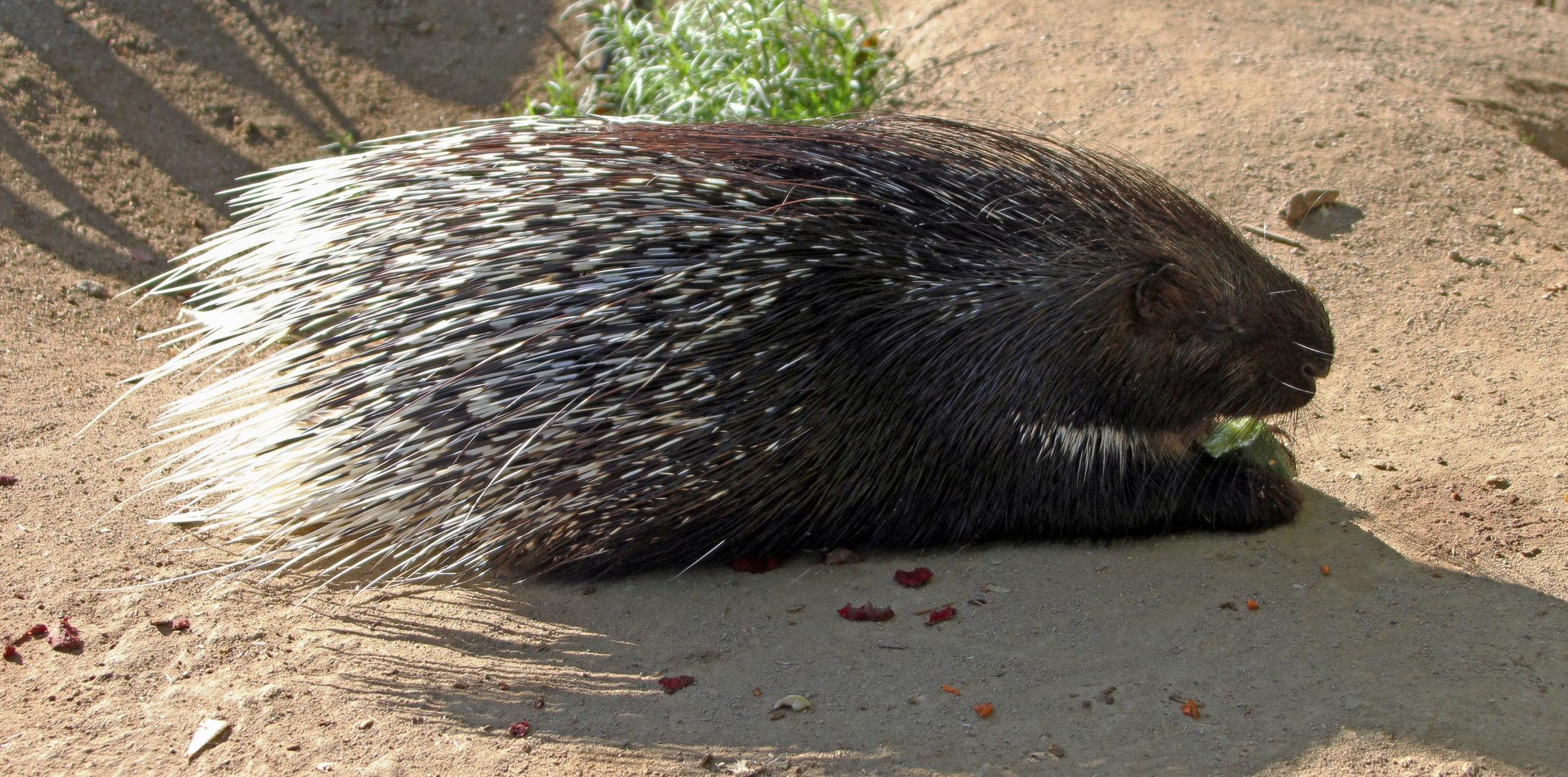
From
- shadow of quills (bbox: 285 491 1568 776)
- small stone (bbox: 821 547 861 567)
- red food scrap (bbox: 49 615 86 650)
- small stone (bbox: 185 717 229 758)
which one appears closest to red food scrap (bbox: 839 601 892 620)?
shadow of quills (bbox: 285 491 1568 776)

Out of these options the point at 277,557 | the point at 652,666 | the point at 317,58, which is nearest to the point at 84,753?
the point at 277,557

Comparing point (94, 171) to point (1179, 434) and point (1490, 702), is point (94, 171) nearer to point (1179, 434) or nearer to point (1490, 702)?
point (1179, 434)

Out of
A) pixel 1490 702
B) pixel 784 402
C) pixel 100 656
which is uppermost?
pixel 784 402

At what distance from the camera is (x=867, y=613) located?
2342 millimetres

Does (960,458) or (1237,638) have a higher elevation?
(960,458)

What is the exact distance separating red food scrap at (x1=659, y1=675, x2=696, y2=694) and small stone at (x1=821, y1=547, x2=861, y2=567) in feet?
1.79

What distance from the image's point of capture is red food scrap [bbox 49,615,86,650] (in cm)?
225

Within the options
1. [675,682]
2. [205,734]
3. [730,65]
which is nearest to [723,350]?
[675,682]

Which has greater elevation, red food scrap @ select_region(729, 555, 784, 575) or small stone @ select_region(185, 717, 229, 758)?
small stone @ select_region(185, 717, 229, 758)

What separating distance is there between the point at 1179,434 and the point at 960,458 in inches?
23.0

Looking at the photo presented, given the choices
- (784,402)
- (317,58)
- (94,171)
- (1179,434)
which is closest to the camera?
(784,402)

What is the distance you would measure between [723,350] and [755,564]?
57 cm

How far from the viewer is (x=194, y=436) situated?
10.4 feet

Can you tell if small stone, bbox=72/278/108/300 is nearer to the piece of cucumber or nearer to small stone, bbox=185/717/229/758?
small stone, bbox=185/717/229/758
